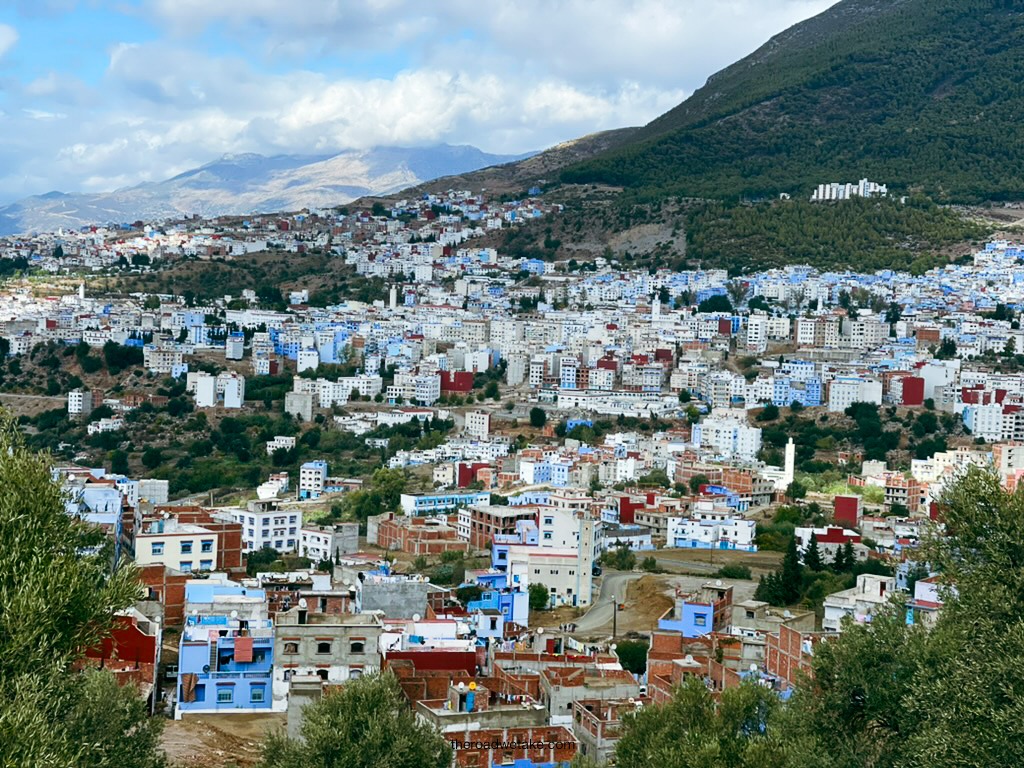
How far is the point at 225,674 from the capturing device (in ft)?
42.9

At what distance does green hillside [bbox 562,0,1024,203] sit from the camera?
58.6 m

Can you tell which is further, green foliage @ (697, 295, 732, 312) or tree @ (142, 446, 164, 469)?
green foliage @ (697, 295, 732, 312)

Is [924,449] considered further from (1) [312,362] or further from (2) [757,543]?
(1) [312,362]

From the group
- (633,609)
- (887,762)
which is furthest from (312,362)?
(887,762)

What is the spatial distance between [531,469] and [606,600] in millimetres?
9103

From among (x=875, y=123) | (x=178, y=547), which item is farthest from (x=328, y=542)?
(x=875, y=123)

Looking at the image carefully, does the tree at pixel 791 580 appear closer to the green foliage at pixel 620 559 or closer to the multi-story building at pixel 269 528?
the green foliage at pixel 620 559

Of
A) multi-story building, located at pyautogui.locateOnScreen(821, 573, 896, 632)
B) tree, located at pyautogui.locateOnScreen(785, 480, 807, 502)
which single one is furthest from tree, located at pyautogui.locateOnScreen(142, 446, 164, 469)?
multi-story building, located at pyautogui.locateOnScreen(821, 573, 896, 632)

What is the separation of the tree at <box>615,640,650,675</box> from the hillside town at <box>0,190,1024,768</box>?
7 cm

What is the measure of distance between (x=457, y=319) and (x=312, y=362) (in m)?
7.14

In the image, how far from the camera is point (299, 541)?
77.3 feet

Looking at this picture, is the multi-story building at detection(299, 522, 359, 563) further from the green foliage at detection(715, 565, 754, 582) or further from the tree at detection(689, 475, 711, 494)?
the tree at detection(689, 475, 711, 494)

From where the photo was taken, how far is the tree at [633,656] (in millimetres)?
16078

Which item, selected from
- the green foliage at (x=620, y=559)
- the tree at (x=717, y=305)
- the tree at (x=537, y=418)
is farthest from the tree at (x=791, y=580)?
the tree at (x=717, y=305)
